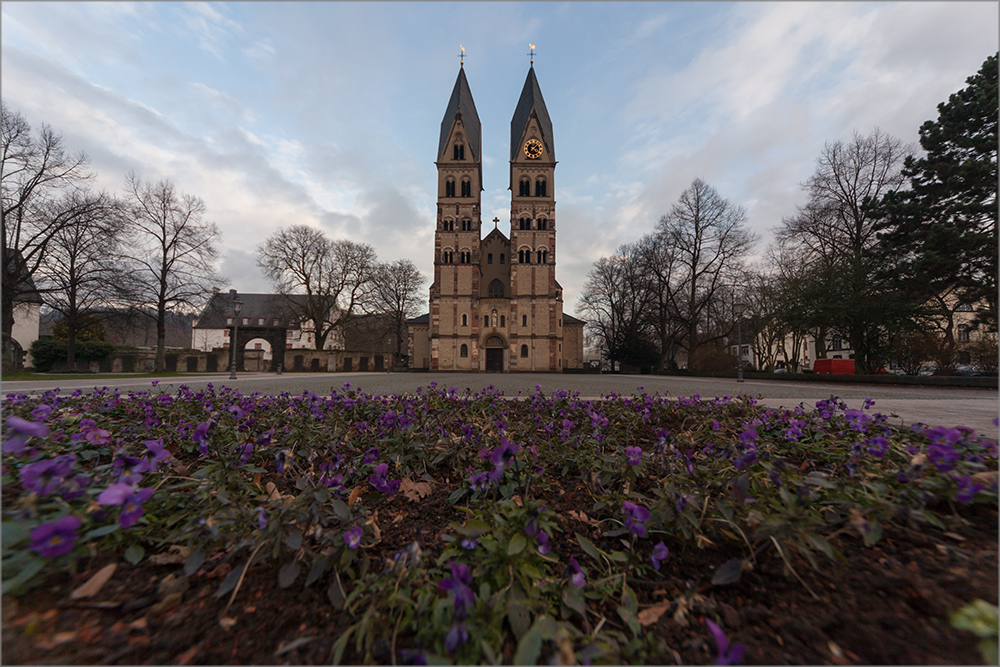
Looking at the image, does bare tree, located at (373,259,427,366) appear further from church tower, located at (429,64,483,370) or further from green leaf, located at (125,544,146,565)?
green leaf, located at (125,544,146,565)

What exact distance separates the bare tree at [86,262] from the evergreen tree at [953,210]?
3416 cm

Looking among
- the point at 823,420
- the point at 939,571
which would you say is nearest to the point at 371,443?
the point at 939,571

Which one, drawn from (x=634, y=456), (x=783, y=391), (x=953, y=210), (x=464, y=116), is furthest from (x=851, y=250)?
(x=464, y=116)

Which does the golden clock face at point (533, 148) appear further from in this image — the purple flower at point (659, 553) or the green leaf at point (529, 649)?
the green leaf at point (529, 649)

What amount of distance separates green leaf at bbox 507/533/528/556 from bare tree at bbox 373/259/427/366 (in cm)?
4042

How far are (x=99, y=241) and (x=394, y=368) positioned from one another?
77.8 ft

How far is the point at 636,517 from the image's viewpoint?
1.70 m

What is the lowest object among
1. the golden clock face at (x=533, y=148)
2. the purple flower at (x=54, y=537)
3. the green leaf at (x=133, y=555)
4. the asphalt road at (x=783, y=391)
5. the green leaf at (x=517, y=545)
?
the asphalt road at (x=783, y=391)

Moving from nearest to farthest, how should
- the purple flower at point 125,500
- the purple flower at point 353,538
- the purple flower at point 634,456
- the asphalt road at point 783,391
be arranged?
the purple flower at point 125,500, the purple flower at point 353,538, the purple flower at point 634,456, the asphalt road at point 783,391

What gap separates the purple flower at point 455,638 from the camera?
3.47 feet

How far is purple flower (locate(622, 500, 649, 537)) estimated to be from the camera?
1.69 meters

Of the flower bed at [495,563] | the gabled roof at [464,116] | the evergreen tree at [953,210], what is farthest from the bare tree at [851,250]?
the gabled roof at [464,116]

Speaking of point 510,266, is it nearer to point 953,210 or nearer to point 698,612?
point 953,210

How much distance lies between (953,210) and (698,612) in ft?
71.6
